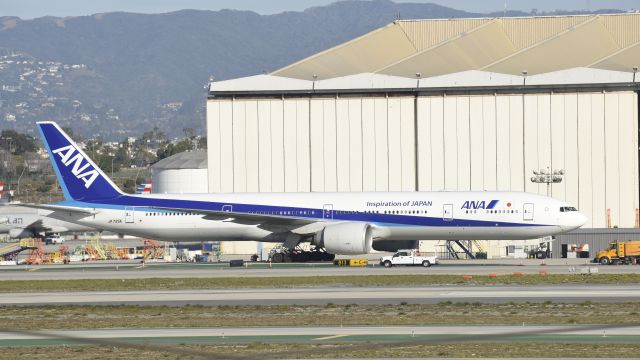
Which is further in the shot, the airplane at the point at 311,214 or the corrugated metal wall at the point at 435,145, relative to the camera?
the corrugated metal wall at the point at 435,145

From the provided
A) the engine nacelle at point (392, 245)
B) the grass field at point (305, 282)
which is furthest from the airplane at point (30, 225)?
the grass field at point (305, 282)

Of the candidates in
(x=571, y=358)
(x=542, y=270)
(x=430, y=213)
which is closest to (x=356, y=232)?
(x=430, y=213)

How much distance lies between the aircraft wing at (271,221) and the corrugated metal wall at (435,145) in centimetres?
2238

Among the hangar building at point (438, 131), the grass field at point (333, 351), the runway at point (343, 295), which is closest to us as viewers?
the grass field at point (333, 351)

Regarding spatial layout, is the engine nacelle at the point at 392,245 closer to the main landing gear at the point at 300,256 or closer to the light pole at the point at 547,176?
the main landing gear at the point at 300,256

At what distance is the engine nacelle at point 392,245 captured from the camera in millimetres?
64188

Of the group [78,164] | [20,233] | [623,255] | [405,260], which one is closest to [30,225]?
[20,233]

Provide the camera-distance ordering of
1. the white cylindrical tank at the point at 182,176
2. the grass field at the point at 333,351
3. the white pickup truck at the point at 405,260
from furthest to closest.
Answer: the white cylindrical tank at the point at 182,176 < the white pickup truck at the point at 405,260 < the grass field at the point at 333,351

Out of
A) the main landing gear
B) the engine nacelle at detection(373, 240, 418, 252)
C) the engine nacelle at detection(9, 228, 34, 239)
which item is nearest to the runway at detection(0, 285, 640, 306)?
the engine nacelle at detection(373, 240, 418, 252)

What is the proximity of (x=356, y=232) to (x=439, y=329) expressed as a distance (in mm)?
29961

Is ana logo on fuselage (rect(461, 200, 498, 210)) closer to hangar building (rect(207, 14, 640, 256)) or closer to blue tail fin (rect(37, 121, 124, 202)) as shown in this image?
blue tail fin (rect(37, 121, 124, 202))

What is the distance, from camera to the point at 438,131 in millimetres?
86125

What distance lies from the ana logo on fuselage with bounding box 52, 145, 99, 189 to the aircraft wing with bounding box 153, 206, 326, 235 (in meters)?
6.61

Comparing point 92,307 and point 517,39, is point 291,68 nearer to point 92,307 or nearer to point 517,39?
point 517,39
